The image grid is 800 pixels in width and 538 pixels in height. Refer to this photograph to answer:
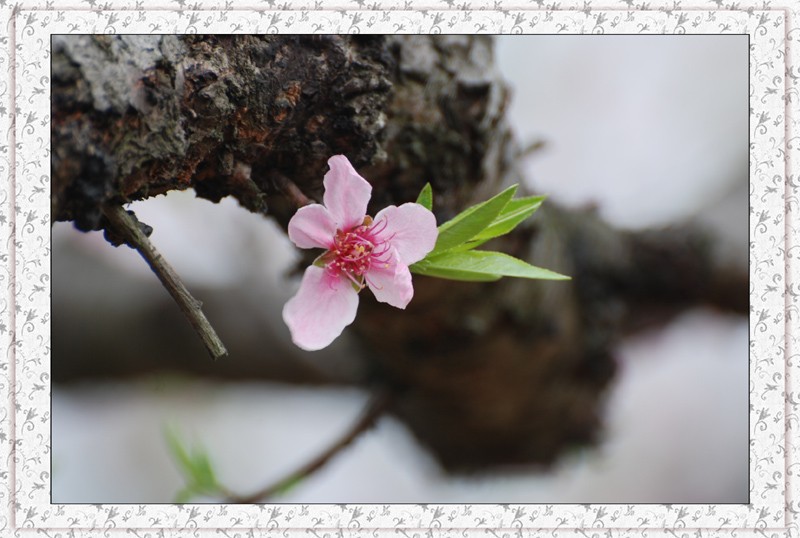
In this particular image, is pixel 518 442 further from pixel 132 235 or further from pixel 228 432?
pixel 228 432

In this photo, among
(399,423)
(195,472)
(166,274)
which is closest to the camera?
(166,274)

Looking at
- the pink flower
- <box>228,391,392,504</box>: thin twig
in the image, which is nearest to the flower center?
the pink flower

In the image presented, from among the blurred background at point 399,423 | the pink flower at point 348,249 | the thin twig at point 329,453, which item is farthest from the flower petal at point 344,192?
the thin twig at point 329,453

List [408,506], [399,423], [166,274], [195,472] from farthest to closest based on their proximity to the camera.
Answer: [399,423] < [195,472] < [408,506] < [166,274]

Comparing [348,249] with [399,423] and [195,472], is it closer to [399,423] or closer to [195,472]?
[195,472]

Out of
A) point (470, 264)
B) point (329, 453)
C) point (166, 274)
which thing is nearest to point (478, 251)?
point (470, 264)

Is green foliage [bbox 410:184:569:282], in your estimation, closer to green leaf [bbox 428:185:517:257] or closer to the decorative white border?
green leaf [bbox 428:185:517:257]

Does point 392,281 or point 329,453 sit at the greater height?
point 392,281
